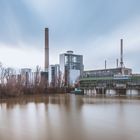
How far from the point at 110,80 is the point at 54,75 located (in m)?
16.6

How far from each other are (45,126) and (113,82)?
58.9 metres

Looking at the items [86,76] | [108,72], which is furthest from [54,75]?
[108,72]

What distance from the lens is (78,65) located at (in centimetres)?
9219

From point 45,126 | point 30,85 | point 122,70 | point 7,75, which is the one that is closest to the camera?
point 45,126

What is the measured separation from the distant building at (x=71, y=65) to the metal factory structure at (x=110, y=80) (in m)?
3.27

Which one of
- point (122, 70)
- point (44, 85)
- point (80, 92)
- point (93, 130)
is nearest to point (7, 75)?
point (44, 85)

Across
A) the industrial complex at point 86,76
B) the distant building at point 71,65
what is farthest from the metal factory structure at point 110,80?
the distant building at point 71,65

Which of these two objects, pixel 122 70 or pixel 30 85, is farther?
pixel 122 70

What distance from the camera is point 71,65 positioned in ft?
293

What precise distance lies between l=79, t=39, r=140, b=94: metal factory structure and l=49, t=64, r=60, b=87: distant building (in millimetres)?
7538

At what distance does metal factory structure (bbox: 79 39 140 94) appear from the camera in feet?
225

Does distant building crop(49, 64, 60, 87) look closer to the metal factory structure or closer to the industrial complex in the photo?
the industrial complex

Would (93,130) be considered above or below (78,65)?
below

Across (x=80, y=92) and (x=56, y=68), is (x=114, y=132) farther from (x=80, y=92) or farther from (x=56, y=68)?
(x=56, y=68)
